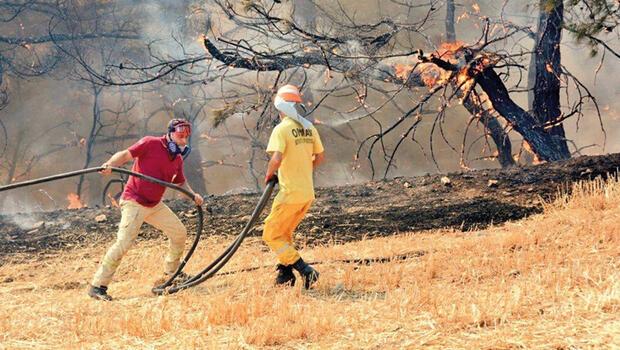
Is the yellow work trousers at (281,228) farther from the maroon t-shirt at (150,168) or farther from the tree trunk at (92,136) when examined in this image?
the tree trunk at (92,136)

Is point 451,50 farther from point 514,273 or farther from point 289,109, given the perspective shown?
point 514,273

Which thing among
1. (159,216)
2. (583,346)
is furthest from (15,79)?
(583,346)

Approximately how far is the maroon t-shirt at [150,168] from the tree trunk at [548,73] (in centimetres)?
699

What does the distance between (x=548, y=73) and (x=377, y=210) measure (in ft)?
13.4

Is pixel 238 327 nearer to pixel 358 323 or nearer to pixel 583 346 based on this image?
pixel 358 323

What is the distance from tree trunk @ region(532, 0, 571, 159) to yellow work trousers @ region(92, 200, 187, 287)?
6.98 metres

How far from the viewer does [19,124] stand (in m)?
19.3

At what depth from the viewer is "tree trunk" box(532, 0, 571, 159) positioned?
11633 millimetres

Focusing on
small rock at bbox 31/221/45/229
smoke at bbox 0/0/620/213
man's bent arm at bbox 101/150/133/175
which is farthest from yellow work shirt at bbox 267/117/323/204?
smoke at bbox 0/0/620/213

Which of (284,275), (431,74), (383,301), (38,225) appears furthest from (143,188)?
(431,74)

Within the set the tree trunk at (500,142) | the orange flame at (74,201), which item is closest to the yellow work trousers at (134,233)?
the tree trunk at (500,142)

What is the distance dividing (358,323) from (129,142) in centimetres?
1603

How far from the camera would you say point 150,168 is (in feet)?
21.7

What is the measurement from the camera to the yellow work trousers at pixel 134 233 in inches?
257
